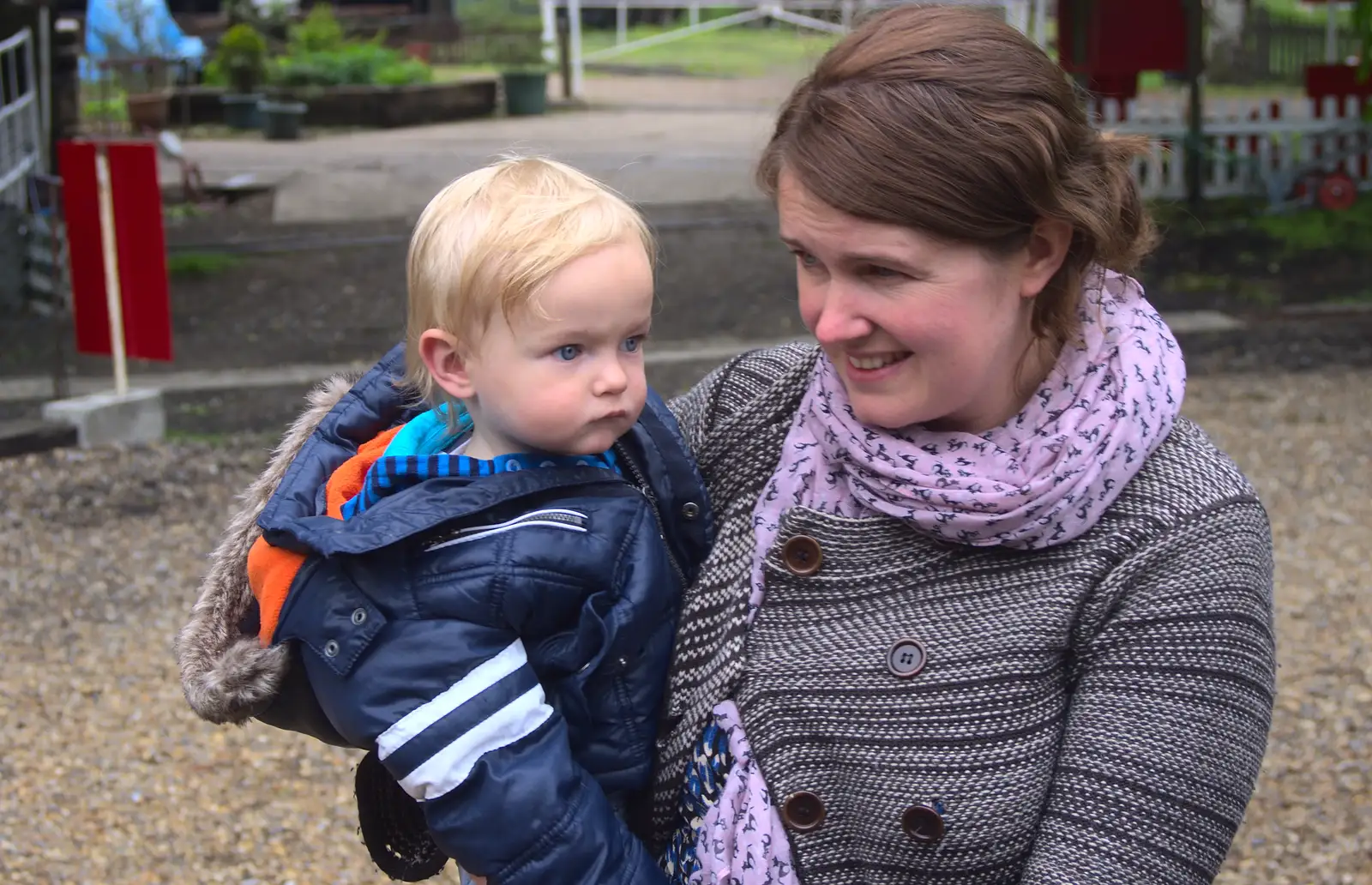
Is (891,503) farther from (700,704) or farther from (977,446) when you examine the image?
Answer: (700,704)

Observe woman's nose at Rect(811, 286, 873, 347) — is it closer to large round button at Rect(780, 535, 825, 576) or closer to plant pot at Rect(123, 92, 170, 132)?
large round button at Rect(780, 535, 825, 576)

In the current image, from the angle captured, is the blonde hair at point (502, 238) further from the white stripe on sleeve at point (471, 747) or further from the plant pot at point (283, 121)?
the plant pot at point (283, 121)

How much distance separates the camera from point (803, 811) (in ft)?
5.72

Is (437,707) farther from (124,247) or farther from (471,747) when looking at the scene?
(124,247)

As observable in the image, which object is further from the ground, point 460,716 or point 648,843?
point 460,716

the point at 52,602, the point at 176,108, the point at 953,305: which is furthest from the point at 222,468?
the point at 176,108

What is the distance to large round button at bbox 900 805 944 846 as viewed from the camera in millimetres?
1685

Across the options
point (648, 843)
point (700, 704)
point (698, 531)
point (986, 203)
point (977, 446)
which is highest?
point (986, 203)

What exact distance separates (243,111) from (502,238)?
17.2 meters

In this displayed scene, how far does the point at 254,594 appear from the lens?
189 centimetres

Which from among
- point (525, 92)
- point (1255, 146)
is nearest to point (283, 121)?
point (525, 92)

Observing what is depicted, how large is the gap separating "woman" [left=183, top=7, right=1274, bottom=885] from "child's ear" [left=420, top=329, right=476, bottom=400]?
37 cm

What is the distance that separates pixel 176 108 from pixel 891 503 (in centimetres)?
1820

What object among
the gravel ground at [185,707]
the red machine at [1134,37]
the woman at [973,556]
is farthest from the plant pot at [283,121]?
the woman at [973,556]
